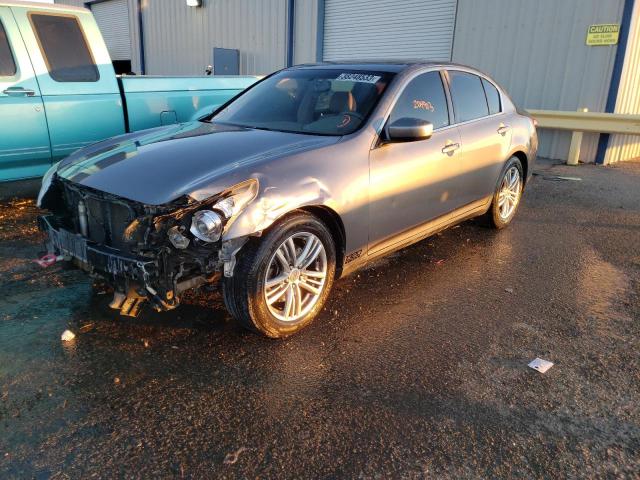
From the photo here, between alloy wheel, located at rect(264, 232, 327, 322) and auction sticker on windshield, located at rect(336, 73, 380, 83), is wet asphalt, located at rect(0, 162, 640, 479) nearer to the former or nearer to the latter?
alloy wheel, located at rect(264, 232, 327, 322)

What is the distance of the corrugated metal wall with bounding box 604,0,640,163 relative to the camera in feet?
30.0

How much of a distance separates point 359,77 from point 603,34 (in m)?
7.36

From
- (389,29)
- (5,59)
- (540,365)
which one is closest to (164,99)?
(5,59)

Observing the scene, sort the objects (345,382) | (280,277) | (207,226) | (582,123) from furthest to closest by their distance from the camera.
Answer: (582,123), (280,277), (345,382), (207,226)

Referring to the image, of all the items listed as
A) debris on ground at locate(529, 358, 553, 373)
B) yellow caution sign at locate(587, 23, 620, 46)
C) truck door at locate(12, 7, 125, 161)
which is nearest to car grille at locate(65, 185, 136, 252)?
debris on ground at locate(529, 358, 553, 373)

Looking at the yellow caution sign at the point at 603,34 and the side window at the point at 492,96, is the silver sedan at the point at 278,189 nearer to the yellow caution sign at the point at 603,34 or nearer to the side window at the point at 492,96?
the side window at the point at 492,96

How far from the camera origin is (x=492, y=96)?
5.23 metres

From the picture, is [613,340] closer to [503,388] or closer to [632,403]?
[632,403]

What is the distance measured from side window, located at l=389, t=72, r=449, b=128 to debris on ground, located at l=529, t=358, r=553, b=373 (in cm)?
192

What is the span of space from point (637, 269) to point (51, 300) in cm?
497

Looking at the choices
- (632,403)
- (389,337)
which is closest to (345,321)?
(389,337)

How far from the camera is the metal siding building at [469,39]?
31.4ft

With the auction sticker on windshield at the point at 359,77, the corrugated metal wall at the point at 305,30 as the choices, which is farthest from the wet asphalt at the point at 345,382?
the corrugated metal wall at the point at 305,30

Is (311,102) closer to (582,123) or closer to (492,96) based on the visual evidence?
(492,96)
